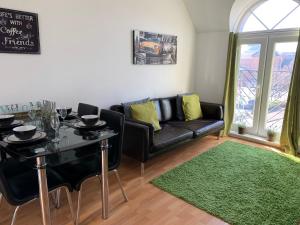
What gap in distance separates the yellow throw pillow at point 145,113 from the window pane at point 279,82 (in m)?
2.10

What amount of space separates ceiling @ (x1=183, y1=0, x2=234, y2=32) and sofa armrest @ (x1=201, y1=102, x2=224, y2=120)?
143 cm

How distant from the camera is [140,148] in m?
2.76

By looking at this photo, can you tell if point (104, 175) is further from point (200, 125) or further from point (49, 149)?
point (200, 125)

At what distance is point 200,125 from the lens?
371 cm

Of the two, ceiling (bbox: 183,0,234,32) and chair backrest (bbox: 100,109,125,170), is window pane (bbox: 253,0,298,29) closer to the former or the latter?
ceiling (bbox: 183,0,234,32)

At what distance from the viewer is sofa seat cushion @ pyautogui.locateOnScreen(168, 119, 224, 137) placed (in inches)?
140

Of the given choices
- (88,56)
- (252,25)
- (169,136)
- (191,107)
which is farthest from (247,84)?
(88,56)

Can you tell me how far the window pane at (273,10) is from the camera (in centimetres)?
360

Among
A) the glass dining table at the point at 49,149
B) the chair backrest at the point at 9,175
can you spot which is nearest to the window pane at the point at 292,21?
the glass dining table at the point at 49,149

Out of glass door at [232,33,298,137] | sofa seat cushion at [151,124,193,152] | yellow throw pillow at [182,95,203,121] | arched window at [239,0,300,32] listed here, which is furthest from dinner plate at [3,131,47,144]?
arched window at [239,0,300,32]

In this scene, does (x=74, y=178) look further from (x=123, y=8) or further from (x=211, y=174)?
(x=123, y=8)

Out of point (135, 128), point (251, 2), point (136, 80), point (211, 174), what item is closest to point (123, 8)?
point (136, 80)

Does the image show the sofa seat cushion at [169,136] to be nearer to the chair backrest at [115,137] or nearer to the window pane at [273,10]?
the chair backrest at [115,137]

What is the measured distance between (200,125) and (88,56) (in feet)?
6.62
